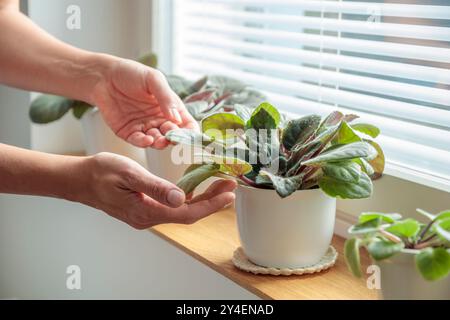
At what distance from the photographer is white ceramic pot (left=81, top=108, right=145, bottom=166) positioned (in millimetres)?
1362

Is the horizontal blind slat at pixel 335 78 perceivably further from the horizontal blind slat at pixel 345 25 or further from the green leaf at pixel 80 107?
the green leaf at pixel 80 107

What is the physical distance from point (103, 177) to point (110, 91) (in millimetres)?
322

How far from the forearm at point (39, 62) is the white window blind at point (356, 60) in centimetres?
33

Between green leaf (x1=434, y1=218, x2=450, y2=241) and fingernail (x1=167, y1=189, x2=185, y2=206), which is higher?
green leaf (x1=434, y1=218, x2=450, y2=241)

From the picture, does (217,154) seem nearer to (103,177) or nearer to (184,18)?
(103,177)

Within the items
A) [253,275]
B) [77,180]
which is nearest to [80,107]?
[77,180]

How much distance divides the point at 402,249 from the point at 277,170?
243 mm

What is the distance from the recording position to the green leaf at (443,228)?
705 mm

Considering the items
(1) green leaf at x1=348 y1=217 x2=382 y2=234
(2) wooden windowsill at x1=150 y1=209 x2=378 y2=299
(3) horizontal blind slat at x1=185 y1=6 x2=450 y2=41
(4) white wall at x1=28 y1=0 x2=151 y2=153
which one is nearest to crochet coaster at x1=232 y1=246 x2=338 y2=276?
(2) wooden windowsill at x1=150 y1=209 x2=378 y2=299

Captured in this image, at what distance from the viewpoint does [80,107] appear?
4.54 feet

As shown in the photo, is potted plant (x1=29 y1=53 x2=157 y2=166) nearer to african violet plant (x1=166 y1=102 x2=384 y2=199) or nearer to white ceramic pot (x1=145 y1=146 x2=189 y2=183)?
white ceramic pot (x1=145 y1=146 x2=189 y2=183)

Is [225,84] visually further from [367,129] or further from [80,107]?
[367,129]

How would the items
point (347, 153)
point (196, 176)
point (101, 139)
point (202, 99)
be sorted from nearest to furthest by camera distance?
point (347, 153)
point (196, 176)
point (202, 99)
point (101, 139)

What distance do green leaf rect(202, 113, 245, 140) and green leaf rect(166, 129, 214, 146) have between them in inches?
1.9
